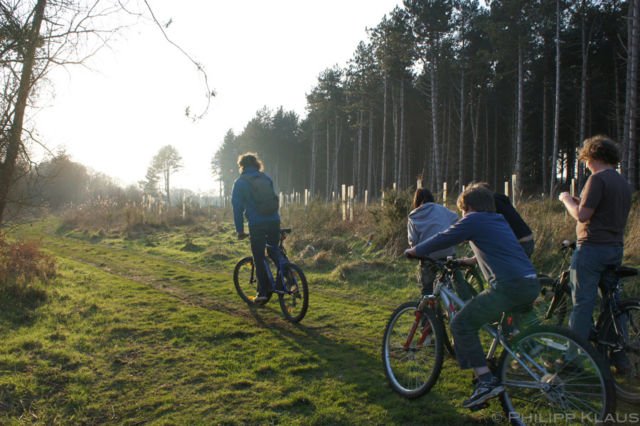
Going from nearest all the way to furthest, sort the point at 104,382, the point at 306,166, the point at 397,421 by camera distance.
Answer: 1. the point at 397,421
2. the point at 104,382
3. the point at 306,166

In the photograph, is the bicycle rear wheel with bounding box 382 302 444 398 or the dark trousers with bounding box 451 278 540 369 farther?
the bicycle rear wheel with bounding box 382 302 444 398

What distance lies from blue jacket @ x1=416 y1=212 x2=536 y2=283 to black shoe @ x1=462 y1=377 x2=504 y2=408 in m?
0.76

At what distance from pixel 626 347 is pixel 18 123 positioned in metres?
10.1

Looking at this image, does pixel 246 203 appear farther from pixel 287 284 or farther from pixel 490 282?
pixel 490 282

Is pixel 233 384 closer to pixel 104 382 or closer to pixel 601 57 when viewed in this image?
pixel 104 382

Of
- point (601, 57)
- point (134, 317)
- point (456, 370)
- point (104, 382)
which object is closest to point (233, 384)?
point (104, 382)

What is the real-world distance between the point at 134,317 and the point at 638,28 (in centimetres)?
1869

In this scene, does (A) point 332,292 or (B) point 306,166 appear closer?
(A) point 332,292

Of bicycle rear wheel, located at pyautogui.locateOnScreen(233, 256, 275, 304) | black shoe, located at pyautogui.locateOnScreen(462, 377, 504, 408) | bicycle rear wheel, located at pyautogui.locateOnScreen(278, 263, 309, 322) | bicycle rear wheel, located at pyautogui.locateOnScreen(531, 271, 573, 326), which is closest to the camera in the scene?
black shoe, located at pyautogui.locateOnScreen(462, 377, 504, 408)

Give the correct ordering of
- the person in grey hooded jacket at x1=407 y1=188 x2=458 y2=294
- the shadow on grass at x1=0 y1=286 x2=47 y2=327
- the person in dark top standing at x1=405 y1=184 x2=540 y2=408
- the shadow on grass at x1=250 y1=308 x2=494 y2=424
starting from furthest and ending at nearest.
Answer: the shadow on grass at x1=0 y1=286 x2=47 y2=327 < the person in grey hooded jacket at x1=407 y1=188 x2=458 y2=294 < the shadow on grass at x1=250 y1=308 x2=494 y2=424 < the person in dark top standing at x1=405 y1=184 x2=540 y2=408

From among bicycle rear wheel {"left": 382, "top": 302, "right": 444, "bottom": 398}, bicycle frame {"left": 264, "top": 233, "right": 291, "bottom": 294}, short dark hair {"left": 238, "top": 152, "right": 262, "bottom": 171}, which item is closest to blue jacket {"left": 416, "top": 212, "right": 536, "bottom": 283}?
bicycle rear wheel {"left": 382, "top": 302, "right": 444, "bottom": 398}

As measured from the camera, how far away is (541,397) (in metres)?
3.11

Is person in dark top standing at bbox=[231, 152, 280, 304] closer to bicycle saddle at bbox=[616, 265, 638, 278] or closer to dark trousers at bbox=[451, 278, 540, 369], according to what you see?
dark trousers at bbox=[451, 278, 540, 369]

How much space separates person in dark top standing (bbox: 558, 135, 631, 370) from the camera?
12.5 ft
